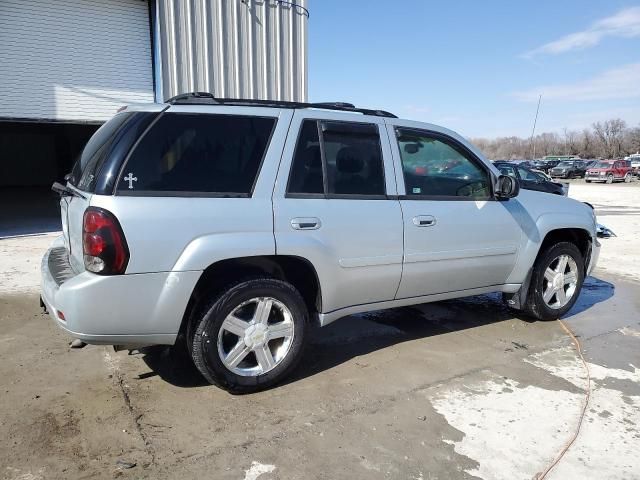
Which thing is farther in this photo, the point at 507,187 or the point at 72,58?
the point at 72,58

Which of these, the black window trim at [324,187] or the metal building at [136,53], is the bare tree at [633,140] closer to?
the metal building at [136,53]

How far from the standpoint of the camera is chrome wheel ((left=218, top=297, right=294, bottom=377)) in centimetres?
324

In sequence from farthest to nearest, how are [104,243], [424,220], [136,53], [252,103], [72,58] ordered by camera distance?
[136,53]
[72,58]
[424,220]
[252,103]
[104,243]

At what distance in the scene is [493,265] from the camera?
4355 mm

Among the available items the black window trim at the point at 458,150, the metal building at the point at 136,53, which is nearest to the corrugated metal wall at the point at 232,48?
the metal building at the point at 136,53

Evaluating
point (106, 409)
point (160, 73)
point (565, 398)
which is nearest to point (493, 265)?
point (565, 398)

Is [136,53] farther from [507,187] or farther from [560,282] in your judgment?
[560,282]

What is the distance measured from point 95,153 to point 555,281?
4201mm

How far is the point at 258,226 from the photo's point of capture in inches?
124

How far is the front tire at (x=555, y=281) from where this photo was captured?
4.75 meters

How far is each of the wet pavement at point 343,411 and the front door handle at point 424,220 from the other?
3.57ft

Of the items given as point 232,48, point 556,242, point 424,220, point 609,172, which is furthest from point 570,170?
point 424,220

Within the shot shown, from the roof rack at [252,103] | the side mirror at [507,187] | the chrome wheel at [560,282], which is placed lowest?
the chrome wheel at [560,282]

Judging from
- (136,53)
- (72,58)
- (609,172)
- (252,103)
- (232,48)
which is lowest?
(609,172)
